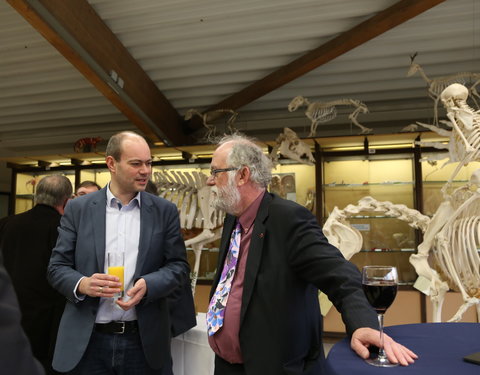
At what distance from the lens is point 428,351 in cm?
112

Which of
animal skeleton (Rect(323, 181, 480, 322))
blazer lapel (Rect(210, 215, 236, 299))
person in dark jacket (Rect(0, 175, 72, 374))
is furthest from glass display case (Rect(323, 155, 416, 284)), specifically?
blazer lapel (Rect(210, 215, 236, 299))

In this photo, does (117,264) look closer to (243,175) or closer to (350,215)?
(243,175)

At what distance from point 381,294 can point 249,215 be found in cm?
62

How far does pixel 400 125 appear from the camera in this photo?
664 centimetres

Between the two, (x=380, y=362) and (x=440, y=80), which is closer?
(x=380, y=362)

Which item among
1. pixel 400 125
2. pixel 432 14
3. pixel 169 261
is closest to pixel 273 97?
pixel 400 125

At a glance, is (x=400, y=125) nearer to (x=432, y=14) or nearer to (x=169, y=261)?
(x=432, y=14)

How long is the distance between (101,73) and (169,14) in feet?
3.60

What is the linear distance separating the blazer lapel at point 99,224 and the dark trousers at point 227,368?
0.68 meters

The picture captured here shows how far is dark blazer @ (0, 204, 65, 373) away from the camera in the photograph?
273 centimetres

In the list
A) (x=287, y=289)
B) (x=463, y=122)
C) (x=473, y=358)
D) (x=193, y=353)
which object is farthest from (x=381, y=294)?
(x=463, y=122)

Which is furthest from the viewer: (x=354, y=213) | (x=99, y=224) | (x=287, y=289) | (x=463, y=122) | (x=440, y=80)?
(x=440, y=80)

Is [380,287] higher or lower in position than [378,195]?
lower

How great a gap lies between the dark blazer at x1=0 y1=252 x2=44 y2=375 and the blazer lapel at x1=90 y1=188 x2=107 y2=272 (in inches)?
50.2
